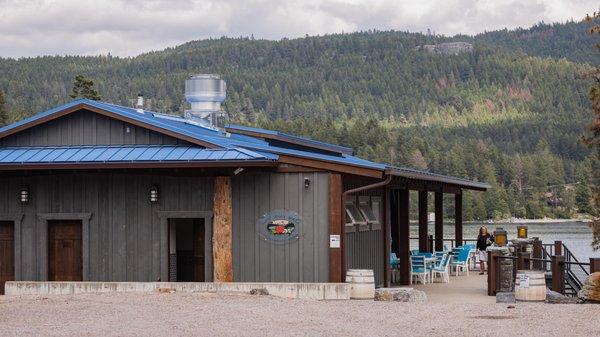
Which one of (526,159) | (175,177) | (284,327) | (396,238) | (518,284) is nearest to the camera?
(284,327)

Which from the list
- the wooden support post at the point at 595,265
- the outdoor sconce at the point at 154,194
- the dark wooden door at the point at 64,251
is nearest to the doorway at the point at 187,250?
the outdoor sconce at the point at 154,194

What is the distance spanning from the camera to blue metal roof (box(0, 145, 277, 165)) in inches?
792

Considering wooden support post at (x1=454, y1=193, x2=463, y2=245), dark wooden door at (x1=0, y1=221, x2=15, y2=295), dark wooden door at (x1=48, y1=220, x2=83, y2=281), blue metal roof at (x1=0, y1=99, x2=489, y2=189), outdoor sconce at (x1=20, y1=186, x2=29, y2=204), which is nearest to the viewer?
blue metal roof at (x1=0, y1=99, x2=489, y2=189)

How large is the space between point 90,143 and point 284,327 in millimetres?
8180

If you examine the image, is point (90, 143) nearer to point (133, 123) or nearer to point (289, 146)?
point (133, 123)

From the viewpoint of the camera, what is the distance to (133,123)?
69.7ft

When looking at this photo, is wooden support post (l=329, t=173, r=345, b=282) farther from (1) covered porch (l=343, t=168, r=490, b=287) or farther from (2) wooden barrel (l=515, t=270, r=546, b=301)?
(2) wooden barrel (l=515, t=270, r=546, b=301)

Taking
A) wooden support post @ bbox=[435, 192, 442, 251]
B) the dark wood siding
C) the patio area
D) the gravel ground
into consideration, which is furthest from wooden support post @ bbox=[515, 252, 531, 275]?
wooden support post @ bbox=[435, 192, 442, 251]

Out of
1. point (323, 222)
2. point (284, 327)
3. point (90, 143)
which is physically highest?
point (90, 143)

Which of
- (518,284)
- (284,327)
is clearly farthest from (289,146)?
(284,327)

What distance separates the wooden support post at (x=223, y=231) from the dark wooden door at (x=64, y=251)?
2.88 meters

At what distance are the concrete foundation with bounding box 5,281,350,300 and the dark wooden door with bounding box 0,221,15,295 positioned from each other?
1.34 metres

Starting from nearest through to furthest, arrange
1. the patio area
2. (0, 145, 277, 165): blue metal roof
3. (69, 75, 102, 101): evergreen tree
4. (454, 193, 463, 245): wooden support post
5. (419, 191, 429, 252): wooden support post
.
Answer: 1. (0, 145, 277, 165): blue metal roof
2. the patio area
3. (419, 191, 429, 252): wooden support post
4. (454, 193, 463, 245): wooden support post
5. (69, 75, 102, 101): evergreen tree

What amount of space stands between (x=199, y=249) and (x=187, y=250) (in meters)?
0.41
